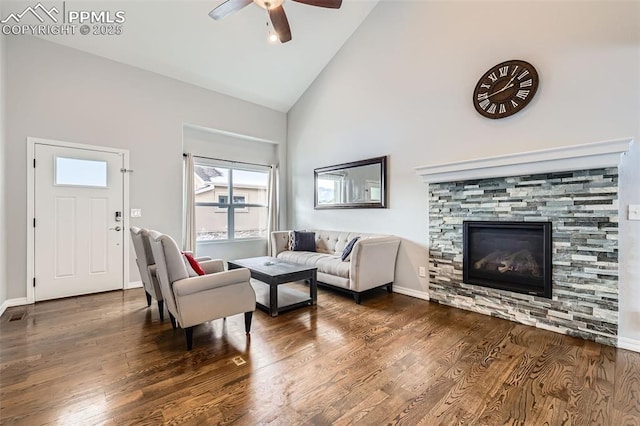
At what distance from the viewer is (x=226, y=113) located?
526cm

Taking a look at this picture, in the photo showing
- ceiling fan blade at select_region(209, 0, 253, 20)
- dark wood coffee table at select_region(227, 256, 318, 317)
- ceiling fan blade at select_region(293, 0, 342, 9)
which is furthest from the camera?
dark wood coffee table at select_region(227, 256, 318, 317)

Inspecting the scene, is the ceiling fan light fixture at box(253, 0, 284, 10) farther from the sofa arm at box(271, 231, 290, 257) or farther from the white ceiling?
the sofa arm at box(271, 231, 290, 257)

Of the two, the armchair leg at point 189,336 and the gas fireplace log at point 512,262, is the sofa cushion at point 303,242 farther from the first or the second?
the armchair leg at point 189,336

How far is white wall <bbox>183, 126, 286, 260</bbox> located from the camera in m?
5.14

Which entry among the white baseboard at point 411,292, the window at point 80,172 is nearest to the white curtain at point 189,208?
the window at point 80,172

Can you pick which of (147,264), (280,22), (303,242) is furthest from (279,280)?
(280,22)

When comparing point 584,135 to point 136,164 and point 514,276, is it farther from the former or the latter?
point 136,164

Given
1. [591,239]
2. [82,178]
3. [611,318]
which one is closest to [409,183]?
[591,239]

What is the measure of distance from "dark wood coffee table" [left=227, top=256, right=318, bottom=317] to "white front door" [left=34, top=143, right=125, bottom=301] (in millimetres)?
1854

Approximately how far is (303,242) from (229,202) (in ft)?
5.91

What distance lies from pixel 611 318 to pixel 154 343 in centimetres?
401

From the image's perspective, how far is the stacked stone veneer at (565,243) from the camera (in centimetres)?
257

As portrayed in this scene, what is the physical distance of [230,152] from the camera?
557 cm

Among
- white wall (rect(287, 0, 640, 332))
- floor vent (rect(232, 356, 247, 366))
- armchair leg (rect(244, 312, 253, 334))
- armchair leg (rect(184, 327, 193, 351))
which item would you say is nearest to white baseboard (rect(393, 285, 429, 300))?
white wall (rect(287, 0, 640, 332))
